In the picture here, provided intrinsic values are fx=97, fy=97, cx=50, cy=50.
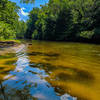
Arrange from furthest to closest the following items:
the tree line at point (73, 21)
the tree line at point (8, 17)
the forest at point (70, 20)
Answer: the tree line at point (73, 21), the forest at point (70, 20), the tree line at point (8, 17)

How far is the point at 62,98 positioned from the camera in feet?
8.09

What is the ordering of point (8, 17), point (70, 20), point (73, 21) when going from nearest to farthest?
point (8, 17), point (73, 21), point (70, 20)

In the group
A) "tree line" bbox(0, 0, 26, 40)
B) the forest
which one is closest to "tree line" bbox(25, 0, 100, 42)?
the forest

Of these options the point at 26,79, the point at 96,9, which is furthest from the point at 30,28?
the point at 26,79

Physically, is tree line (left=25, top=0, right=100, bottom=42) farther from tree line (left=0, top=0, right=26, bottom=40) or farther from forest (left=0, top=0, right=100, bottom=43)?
tree line (left=0, top=0, right=26, bottom=40)

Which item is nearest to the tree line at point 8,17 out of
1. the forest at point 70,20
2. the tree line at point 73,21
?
the forest at point 70,20

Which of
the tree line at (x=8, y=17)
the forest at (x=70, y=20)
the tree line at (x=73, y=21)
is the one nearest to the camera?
the tree line at (x=8, y=17)

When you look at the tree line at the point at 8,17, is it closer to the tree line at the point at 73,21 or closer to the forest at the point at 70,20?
the forest at the point at 70,20

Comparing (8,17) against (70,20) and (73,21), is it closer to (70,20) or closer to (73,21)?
(73,21)

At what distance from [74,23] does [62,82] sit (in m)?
25.9

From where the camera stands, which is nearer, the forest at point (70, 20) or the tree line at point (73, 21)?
the forest at point (70, 20)

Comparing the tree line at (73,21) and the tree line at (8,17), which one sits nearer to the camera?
the tree line at (8,17)

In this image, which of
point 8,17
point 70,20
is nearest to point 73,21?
point 70,20

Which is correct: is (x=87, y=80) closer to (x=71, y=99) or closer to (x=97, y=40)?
(x=71, y=99)
